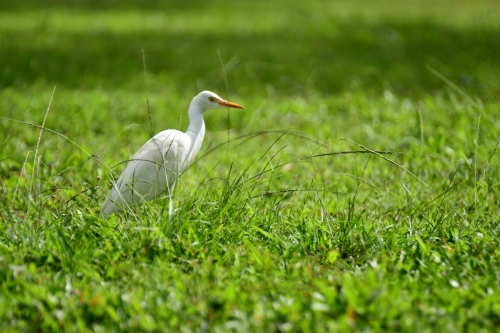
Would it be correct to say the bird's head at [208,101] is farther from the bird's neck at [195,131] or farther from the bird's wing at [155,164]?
the bird's wing at [155,164]

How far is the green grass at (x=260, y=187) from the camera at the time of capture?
2.12 meters

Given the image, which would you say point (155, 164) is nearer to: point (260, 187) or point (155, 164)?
point (155, 164)

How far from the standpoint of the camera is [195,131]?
3508 millimetres

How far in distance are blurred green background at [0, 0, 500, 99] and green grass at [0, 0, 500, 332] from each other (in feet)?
0.14

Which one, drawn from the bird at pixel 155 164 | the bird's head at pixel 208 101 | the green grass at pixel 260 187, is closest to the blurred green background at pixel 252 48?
the green grass at pixel 260 187

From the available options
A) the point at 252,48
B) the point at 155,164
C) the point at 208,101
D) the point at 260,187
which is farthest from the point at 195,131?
the point at 252,48

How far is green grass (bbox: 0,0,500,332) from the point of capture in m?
2.12

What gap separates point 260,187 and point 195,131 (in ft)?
1.88

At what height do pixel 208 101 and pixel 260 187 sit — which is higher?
pixel 208 101

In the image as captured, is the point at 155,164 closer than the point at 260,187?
Yes

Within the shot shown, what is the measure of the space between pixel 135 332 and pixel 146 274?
342mm

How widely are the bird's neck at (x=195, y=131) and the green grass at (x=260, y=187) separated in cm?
20

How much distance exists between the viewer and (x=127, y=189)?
10.6ft

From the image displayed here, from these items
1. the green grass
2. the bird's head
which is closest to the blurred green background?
the green grass
